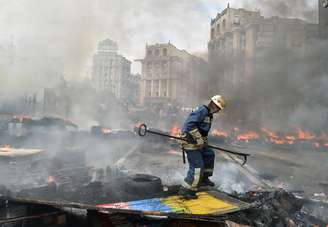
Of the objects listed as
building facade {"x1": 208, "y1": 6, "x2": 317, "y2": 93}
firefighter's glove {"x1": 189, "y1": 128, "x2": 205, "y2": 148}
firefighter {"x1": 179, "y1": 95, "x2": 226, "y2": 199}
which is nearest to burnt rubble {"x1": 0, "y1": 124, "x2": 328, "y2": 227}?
firefighter {"x1": 179, "y1": 95, "x2": 226, "y2": 199}

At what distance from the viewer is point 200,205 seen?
397cm

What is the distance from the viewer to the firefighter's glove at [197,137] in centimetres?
445

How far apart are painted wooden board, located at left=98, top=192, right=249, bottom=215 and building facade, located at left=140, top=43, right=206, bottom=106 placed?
36042mm

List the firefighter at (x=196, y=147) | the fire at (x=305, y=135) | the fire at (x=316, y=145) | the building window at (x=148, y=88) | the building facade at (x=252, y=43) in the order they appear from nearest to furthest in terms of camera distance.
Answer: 1. the firefighter at (x=196, y=147)
2. the fire at (x=316, y=145)
3. the fire at (x=305, y=135)
4. the building facade at (x=252, y=43)
5. the building window at (x=148, y=88)

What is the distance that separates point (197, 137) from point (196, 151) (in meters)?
0.23

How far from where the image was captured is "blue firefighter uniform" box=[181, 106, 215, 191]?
14.4 feet

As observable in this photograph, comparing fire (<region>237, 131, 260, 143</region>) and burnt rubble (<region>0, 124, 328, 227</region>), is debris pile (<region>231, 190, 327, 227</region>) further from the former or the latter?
fire (<region>237, 131, 260, 143</region>)

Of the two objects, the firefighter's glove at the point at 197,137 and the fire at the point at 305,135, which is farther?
the fire at the point at 305,135

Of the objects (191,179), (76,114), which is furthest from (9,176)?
(76,114)

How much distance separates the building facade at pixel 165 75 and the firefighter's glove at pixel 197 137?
3575 cm

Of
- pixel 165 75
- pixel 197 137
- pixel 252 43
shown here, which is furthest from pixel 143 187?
pixel 165 75

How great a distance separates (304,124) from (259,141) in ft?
12.1

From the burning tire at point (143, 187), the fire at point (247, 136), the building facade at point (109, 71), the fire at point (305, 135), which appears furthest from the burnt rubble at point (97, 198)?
the building facade at point (109, 71)

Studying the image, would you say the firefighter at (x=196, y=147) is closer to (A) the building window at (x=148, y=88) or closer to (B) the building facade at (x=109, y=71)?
(A) the building window at (x=148, y=88)
